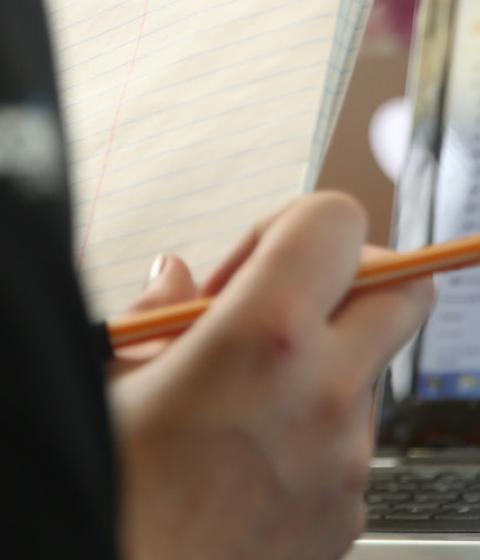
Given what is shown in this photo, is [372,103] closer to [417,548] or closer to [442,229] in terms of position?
[442,229]

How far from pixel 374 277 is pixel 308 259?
0.03m

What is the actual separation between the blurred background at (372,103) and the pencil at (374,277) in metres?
0.42

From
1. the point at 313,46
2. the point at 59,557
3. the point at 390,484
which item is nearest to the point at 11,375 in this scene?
the point at 59,557

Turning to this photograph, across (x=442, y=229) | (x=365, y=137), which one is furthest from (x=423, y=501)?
(x=365, y=137)

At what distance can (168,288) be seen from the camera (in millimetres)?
308

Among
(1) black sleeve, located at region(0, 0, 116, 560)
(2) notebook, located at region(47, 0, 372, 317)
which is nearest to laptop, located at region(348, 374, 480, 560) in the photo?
(2) notebook, located at region(47, 0, 372, 317)

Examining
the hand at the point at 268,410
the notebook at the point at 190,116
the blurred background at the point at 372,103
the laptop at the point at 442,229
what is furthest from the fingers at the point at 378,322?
the blurred background at the point at 372,103

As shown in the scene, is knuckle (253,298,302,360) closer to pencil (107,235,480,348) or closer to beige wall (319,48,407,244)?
pencil (107,235,480,348)

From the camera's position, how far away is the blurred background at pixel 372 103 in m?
0.68

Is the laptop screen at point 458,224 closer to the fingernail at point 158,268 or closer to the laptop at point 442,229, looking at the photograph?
the laptop at point 442,229

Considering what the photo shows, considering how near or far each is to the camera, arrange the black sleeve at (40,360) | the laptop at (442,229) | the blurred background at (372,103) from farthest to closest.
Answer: the blurred background at (372,103) < the laptop at (442,229) < the black sleeve at (40,360)

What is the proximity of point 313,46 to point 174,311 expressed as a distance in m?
0.16

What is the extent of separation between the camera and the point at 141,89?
0.42 meters

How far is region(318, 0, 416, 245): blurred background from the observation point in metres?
0.68
